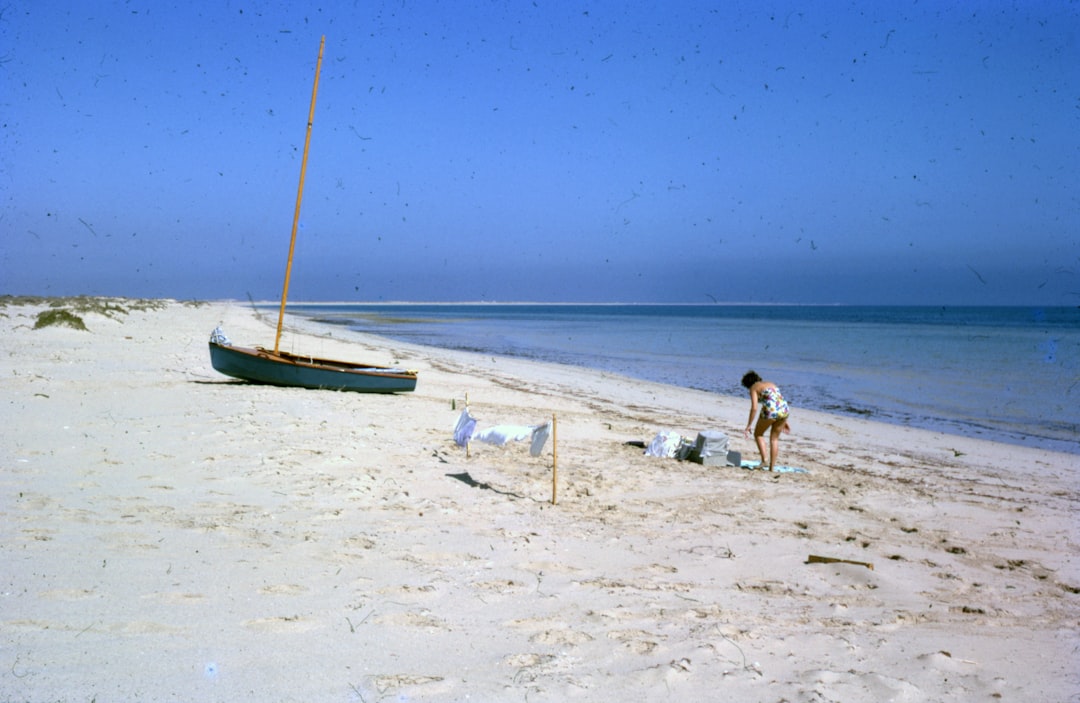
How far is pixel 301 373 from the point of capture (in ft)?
49.5

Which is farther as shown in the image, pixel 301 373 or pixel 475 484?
pixel 301 373

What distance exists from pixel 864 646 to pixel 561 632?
1.78 m

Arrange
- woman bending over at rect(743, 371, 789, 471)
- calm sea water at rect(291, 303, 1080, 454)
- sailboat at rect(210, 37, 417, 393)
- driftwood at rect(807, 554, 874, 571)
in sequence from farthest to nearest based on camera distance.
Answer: calm sea water at rect(291, 303, 1080, 454), sailboat at rect(210, 37, 417, 393), woman bending over at rect(743, 371, 789, 471), driftwood at rect(807, 554, 874, 571)

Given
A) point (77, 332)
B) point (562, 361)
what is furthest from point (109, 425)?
point (562, 361)

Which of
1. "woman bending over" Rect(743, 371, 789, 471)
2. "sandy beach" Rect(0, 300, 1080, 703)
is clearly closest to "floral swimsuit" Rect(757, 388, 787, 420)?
"woman bending over" Rect(743, 371, 789, 471)

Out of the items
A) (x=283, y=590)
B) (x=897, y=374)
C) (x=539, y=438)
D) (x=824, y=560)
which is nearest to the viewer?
(x=283, y=590)

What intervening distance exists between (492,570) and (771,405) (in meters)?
5.96

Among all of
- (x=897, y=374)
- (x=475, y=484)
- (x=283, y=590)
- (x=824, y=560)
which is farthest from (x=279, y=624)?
(x=897, y=374)

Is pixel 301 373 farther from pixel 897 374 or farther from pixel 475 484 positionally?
pixel 897 374

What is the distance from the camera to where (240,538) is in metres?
5.85

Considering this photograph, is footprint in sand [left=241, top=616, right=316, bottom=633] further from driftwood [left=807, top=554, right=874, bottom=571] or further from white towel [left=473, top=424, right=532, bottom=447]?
driftwood [left=807, top=554, right=874, bottom=571]

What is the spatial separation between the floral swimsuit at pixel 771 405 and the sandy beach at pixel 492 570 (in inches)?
36.6

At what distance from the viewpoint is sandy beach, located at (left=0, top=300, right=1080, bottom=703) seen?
155 inches

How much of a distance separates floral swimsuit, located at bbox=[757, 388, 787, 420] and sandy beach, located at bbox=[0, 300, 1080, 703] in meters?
0.93
